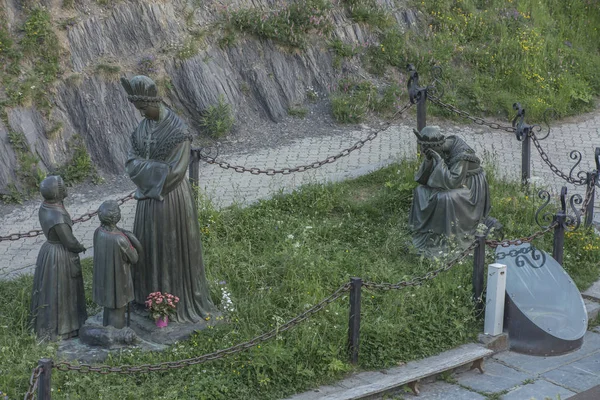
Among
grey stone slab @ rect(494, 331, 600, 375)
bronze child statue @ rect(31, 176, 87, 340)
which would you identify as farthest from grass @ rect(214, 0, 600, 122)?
bronze child statue @ rect(31, 176, 87, 340)

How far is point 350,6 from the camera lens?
617 inches

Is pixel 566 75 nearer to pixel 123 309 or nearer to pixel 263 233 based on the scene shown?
pixel 263 233

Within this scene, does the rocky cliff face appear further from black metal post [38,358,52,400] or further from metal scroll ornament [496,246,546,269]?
black metal post [38,358,52,400]

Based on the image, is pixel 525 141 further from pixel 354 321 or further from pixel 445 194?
pixel 354 321

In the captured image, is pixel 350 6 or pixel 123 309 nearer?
pixel 123 309

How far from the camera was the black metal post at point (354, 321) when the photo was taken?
24.1 feet

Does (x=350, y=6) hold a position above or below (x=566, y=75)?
above

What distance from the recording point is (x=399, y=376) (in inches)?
290

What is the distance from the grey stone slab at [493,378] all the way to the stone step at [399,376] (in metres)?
0.10

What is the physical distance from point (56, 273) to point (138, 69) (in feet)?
20.1

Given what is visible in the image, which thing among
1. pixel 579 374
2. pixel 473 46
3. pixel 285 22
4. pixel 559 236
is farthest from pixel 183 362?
pixel 473 46

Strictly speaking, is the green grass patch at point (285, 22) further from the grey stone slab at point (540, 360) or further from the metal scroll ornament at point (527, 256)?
the grey stone slab at point (540, 360)

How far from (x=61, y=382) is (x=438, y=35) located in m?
10.9

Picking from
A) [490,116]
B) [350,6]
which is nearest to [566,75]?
[490,116]
